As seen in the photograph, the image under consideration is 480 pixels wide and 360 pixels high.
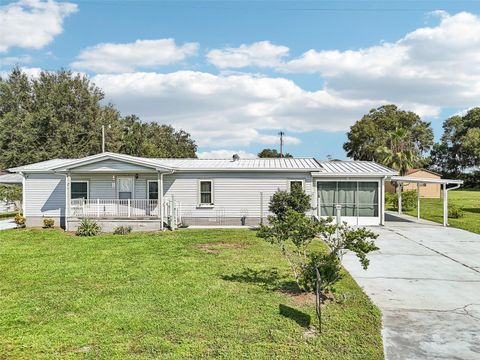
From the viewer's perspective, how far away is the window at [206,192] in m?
19.1

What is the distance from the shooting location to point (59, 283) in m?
8.26

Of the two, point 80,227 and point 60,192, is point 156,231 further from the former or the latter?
point 60,192

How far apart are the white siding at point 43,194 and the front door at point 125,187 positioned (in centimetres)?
287

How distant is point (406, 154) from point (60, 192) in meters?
28.5

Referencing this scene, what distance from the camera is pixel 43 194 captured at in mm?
19422

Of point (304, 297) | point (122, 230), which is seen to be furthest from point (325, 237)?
point (122, 230)

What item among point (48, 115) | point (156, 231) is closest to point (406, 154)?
point (156, 231)

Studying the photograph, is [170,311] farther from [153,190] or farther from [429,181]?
[429,181]

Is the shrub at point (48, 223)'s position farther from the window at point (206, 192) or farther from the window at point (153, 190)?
the window at point (206, 192)

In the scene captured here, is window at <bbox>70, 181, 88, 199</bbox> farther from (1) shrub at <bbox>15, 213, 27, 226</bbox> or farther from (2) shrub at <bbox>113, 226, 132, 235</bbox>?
(2) shrub at <bbox>113, 226, 132, 235</bbox>

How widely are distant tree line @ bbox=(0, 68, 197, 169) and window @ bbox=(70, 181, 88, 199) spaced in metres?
15.4

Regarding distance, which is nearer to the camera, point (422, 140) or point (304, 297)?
point (304, 297)

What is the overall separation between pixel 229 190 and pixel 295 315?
1301cm

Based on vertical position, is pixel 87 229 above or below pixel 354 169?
below
